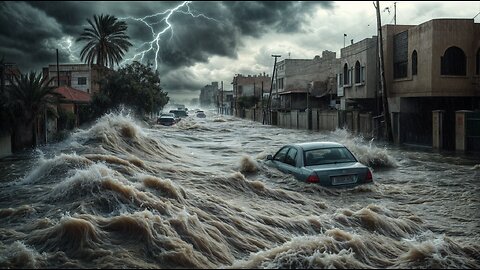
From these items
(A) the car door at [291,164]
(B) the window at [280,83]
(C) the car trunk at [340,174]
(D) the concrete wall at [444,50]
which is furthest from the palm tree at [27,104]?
(B) the window at [280,83]

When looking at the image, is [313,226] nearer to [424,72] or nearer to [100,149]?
[100,149]

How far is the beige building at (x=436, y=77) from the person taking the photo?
85.6ft

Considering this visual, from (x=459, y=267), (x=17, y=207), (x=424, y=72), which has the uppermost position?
(x=424, y=72)

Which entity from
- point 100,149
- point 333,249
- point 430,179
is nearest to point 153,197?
point 333,249

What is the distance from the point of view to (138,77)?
5144cm

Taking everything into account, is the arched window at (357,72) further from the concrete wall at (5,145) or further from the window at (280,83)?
the window at (280,83)

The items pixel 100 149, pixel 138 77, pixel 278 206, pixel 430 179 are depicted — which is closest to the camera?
pixel 278 206

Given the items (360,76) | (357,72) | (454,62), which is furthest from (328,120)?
(454,62)

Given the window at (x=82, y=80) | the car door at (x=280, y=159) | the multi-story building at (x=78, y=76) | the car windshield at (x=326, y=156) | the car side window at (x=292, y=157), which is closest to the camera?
the car windshield at (x=326, y=156)

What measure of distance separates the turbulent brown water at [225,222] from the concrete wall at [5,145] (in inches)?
410

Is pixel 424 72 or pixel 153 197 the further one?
pixel 424 72

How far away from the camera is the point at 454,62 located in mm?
26547

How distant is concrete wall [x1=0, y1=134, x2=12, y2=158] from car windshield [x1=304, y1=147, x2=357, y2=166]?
15.4 m

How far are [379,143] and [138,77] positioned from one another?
3049 centimetres
